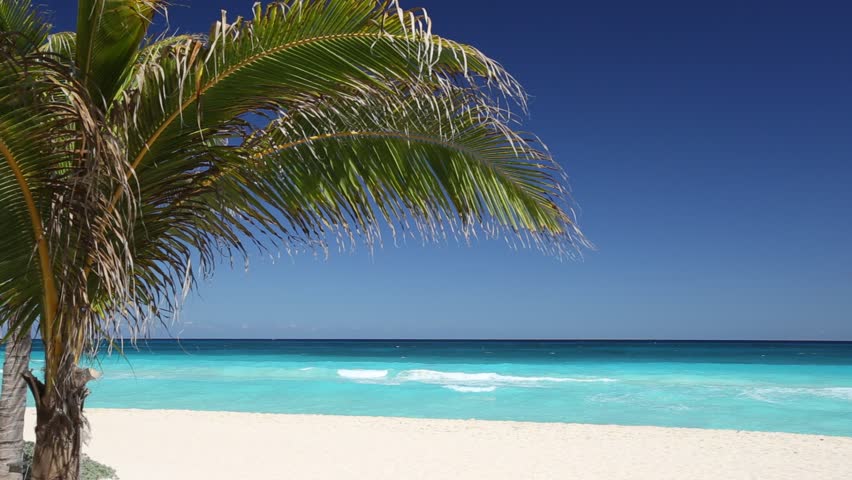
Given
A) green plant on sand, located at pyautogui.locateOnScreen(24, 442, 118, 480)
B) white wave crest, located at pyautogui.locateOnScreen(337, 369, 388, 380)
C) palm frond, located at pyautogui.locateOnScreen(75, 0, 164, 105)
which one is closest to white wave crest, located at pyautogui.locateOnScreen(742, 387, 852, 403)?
white wave crest, located at pyautogui.locateOnScreen(337, 369, 388, 380)

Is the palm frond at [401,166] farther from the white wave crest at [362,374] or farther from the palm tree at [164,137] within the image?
the white wave crest at [362,374]

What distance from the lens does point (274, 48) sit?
263 centimetres

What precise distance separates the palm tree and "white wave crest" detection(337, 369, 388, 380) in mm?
25496

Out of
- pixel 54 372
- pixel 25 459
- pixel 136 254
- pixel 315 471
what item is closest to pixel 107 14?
pixel 136 254

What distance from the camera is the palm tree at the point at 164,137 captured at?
2463 millimetres

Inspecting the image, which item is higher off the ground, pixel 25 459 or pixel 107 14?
A: pixel 107 14

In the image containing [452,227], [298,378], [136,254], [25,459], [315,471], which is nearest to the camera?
[136,254]

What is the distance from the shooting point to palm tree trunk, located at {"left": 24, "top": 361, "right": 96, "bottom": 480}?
2.66 meters

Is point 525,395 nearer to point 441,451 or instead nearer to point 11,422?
point 441,451

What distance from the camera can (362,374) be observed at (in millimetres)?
29812

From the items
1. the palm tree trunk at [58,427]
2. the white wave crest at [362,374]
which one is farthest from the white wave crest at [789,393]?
the palm tree trunk at [58,427]

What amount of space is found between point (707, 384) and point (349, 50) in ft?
85.9

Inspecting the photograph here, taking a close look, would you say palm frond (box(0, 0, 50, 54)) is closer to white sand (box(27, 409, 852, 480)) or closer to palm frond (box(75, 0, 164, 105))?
palm frond (box(75, 0, 164, 105))

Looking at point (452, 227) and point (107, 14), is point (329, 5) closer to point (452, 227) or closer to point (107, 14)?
point (107, 14)
